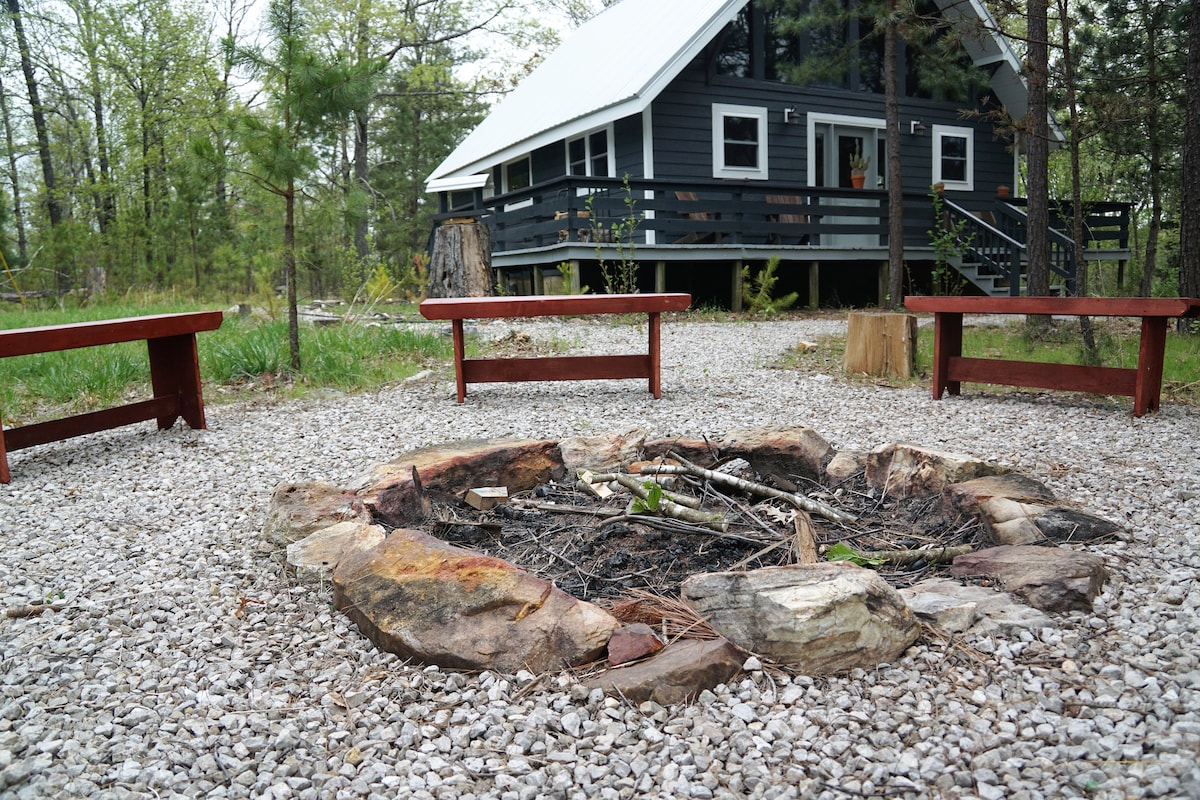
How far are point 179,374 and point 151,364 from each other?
164 millimetres

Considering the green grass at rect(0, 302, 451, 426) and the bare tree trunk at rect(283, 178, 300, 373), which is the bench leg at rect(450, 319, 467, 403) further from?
the bare tree trunk at rect(283, 178, 300, 373)

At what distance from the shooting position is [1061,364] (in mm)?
5301

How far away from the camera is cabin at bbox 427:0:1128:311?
40.7 feet

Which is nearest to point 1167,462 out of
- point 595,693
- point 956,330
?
point 956,330

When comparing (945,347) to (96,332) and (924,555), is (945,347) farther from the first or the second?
(96,332)

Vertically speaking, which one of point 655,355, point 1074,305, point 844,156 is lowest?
point 655,355

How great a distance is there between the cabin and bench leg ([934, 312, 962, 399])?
629cm

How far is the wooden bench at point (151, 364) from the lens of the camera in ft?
13.7

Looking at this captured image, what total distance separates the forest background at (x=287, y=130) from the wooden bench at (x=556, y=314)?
175cm

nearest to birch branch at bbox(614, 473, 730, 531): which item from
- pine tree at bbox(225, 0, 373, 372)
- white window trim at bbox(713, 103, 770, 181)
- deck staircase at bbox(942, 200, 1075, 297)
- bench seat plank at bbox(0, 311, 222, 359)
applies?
bench seat plank at bbox(0, 311, 222, 359)

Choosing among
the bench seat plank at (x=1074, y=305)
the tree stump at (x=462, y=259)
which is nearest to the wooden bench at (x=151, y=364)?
the bench seat plank at (x=1074, y=305)

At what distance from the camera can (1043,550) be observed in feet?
8.43

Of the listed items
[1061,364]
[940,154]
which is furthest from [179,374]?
[940,154]

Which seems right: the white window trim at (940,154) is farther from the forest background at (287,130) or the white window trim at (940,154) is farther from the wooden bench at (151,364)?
the wooden bench at (151,364)
